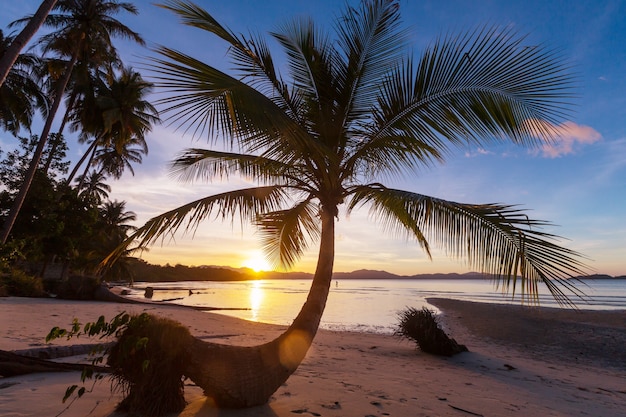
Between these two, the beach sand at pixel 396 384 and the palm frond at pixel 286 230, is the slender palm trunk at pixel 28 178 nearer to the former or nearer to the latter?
the beach sand at pixel 396 384

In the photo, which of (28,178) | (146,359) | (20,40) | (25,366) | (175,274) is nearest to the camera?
(146,359)

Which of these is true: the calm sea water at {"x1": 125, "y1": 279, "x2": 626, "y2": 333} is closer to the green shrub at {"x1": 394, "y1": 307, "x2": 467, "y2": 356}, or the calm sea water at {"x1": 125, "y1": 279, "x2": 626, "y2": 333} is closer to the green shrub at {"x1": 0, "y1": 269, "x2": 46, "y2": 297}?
the green shrub at {"x1": 394, "y1": 307, "x2": 467, "y2": 356}

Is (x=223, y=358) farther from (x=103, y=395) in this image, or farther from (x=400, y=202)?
(x=400, y=202)

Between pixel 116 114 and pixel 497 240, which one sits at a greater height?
pixel 116 114

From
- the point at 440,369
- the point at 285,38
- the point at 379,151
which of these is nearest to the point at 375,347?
the point at 440,369

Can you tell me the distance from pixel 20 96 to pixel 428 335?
2543cm

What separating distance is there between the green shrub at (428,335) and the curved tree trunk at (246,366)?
5.19 metres

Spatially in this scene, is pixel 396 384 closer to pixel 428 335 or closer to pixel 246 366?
pixel 246 366

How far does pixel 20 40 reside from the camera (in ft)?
28.4

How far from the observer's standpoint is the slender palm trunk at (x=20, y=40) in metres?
8.48

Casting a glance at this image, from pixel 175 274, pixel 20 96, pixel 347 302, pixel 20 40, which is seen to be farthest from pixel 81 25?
pixel 175 274

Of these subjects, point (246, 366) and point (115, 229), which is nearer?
point (246, 366)

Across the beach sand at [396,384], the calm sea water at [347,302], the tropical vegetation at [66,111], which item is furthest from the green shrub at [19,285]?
the calm sea water at [347,302]

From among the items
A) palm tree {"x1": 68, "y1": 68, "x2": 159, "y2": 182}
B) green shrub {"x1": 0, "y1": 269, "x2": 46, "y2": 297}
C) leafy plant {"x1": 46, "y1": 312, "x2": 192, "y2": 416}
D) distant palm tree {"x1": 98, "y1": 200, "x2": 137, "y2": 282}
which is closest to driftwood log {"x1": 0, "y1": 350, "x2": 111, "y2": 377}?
leafy plant {"x1": 46, "y1": 312, "x2": 192, "y2": 416}
